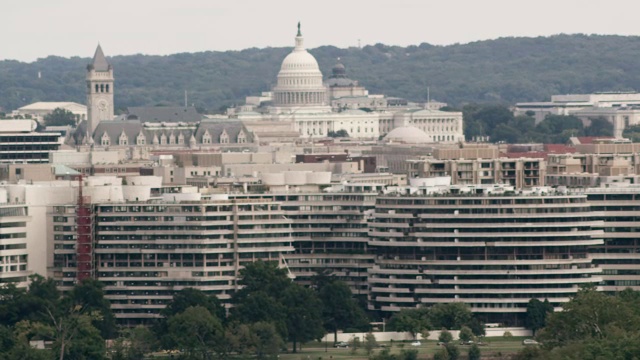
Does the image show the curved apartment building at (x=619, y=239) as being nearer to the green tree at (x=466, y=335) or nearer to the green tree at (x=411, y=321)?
the green tree at (x=411, y=321)

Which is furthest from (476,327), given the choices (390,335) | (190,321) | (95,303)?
(95,303)

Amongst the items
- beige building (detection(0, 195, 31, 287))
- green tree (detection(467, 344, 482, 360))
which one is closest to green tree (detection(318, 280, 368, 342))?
green tree (detection(467, 344, 482, 360))

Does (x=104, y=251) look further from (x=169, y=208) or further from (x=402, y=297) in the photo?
(x=402, y=297)

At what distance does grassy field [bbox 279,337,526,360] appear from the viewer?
158500mm

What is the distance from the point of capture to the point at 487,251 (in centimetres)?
17162

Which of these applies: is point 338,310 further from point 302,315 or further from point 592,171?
point 592,171

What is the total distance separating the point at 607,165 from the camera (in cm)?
19675

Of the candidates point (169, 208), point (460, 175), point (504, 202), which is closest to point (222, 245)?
point (169, 208)

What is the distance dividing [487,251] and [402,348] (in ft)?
41.6

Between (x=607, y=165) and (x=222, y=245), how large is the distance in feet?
112

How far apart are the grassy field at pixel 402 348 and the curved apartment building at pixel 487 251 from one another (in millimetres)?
5772

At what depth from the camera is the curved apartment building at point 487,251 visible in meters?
171

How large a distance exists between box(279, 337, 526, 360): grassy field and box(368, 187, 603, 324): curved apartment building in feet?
18.9

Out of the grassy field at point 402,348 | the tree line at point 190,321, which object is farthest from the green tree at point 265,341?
the grassy field at point 402,348
